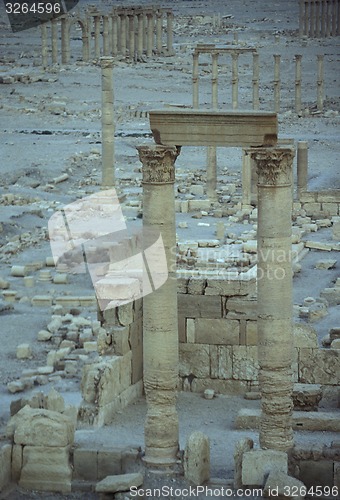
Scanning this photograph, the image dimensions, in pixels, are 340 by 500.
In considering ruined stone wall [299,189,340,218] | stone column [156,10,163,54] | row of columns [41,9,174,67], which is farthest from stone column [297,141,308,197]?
stone column [156,10,163,54]

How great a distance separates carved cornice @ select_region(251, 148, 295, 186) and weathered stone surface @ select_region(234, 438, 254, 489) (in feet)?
10.2

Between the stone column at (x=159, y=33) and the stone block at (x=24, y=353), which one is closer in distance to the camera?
the stone block at (x=24, y=353)

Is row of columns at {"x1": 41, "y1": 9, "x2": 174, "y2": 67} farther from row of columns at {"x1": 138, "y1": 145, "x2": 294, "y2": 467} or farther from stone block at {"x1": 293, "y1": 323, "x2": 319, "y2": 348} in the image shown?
row of columns at {"x1": 138, "y1": 145, "x2": 294, "y2": 467}

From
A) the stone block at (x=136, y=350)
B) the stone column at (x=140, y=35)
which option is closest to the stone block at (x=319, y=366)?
the stone block at (x=136, y=350)

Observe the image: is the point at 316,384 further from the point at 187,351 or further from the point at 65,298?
the point at 65,298

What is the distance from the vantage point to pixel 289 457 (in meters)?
18.6

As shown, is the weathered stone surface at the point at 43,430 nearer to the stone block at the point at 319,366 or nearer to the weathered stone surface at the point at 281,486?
the weathered stone surface at the point at 281,486

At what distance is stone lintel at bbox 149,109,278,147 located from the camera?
18.4m

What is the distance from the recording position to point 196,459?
1823 centimetres

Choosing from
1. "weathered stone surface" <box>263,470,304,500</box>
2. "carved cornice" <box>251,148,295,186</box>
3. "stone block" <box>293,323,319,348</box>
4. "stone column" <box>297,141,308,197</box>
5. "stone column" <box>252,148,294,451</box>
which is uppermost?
"carved cornice" <box>251,148,295,186</box>

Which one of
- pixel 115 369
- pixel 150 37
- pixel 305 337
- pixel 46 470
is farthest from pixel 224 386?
pixel 150 37

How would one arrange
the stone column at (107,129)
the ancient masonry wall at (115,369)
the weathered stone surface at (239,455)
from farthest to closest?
the stone column at (107,129) → the ancient masonry wall at (115,369) → the weathered stone surface at (239,455)

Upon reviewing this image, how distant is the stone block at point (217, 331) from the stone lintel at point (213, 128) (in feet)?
15.5

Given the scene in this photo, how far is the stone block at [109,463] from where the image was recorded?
61.2 feet
